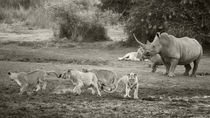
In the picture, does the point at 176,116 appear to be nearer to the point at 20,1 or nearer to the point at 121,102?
the point at 121,102

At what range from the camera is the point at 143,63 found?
939 inches

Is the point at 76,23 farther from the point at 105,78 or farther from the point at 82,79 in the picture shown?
the point at 82,79

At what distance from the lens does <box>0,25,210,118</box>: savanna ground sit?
37.9ft

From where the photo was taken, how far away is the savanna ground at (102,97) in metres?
11.6

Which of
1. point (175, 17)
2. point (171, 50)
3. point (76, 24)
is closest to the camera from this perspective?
point (171, 50)

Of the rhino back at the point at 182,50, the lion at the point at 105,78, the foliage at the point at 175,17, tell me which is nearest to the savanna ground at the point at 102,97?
the lion at the point at 105,78

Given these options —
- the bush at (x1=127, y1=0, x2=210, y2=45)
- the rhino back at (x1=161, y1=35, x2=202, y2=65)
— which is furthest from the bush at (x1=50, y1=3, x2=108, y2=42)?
the rhino back at (x1=161, y1=35, x2=202, y2=65)

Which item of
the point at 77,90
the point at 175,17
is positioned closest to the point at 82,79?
the point at 77,90

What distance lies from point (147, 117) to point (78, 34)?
21227 mm

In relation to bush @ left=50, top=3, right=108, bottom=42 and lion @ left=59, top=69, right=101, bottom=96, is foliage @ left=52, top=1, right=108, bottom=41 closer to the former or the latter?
bush @ left=50, top=3, right=108, bottom=42

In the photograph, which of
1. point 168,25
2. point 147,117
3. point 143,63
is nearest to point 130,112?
point 147,117

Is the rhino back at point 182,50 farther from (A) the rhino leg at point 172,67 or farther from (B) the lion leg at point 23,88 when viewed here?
(B) the lion leg at point 23,88

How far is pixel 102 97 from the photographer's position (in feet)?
44.3

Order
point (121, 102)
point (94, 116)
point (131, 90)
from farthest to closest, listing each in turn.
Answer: point (131, 90) < point (121, 102) < point (94, 116)
